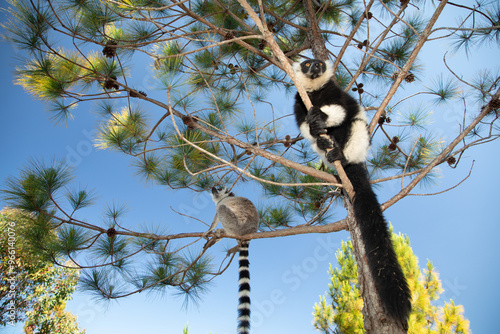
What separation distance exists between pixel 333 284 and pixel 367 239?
19.2 ft

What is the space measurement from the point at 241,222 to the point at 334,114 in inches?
99.7

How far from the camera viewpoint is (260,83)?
231 inches

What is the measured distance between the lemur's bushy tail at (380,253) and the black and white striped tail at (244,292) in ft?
7.03

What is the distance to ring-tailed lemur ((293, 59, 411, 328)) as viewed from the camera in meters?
1.99

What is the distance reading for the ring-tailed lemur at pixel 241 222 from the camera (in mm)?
4247

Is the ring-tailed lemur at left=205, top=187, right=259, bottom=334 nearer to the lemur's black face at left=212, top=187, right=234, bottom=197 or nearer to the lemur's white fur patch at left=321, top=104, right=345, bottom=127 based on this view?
the lemur's black face at left=212, top=187, right=234, bottom=197

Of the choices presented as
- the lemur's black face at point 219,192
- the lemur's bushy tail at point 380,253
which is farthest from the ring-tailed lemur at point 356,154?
the lemur's black face at point 219,192

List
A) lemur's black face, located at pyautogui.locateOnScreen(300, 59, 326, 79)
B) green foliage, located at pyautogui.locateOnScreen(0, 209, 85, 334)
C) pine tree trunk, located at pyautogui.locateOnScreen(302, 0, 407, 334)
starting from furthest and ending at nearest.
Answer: green foliage, located at pyautogui.locateOnScreen(0, 209, 85, 334)
lemur's black face, located at pyautogui.locateOnScreen(300, 59, 326, 79)
pine tree trunk, located at pyautogui.locateOnScreen(302, 0, 407, 334)

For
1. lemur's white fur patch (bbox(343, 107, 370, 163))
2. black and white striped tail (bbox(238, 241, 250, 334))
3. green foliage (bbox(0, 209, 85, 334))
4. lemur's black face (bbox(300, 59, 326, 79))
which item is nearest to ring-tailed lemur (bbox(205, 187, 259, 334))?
black and white striped tail (bbox(238, 241, 250, 334))

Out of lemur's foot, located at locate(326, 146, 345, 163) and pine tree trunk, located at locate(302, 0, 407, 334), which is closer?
pine tree trunk, located at locate(302, 0, 407, 334)

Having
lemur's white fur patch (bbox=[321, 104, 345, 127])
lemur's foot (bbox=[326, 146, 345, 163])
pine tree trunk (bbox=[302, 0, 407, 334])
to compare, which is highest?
lemur's white fur patch (bbox=[321, 104, 345, 127])

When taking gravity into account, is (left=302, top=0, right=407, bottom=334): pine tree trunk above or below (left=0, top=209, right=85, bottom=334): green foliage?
below

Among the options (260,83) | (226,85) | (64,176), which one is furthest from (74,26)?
(260,83)

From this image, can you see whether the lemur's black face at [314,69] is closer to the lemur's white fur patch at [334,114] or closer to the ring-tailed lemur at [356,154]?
the ring-tailed lemur at [356,154]
